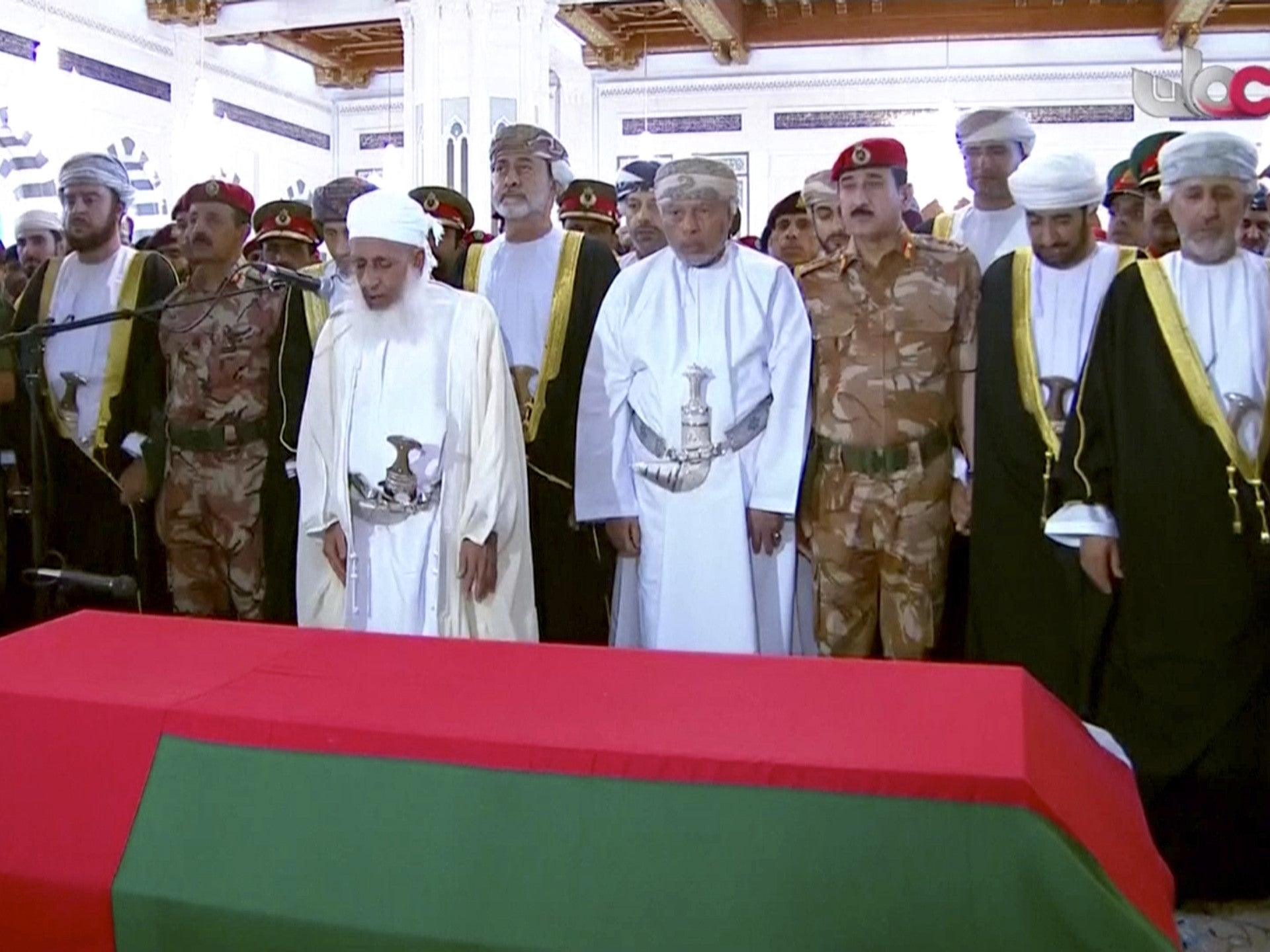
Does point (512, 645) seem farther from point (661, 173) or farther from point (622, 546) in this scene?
point (661, 173)

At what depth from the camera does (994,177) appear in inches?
140

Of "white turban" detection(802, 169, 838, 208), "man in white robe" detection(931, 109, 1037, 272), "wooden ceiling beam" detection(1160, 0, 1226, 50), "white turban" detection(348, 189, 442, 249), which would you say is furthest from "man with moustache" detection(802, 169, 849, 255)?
"wooden ceiling beam" detection(1160, 0, 1226, 50)

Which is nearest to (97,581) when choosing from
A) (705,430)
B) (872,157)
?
(705,430)

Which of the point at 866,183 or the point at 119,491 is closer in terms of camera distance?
the point at 866,183

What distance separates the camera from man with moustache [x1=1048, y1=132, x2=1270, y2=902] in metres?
2.44

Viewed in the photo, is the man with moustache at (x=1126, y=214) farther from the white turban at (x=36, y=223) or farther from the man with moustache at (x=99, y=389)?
the white turban at (x=36, y=223)

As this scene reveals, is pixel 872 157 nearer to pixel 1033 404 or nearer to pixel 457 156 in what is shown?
pixel 1033 404

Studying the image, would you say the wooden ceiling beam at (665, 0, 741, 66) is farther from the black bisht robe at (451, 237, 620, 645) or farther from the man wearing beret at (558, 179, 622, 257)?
the black bisht robe at (451, 237, 620, 645)

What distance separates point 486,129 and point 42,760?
7.49 meters

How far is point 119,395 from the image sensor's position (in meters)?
3.43

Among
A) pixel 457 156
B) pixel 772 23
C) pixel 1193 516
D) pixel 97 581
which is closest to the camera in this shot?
pixel 97 581

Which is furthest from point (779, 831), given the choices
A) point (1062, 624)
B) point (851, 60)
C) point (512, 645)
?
point (851, 60)

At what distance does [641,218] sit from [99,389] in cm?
179

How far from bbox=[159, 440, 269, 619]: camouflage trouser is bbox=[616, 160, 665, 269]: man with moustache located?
1.47m
